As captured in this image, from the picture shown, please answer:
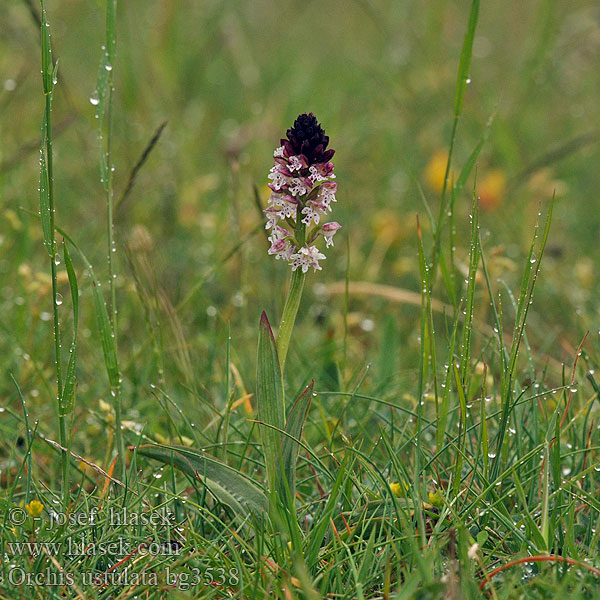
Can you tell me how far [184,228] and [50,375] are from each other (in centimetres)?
145

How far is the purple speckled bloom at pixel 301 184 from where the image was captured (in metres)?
1.36

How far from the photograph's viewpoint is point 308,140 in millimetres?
1364

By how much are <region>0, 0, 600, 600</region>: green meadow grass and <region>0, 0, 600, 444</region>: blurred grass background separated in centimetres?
2

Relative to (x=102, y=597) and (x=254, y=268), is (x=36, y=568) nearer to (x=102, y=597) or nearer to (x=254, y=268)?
(x=102, y=597)

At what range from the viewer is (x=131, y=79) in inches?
147

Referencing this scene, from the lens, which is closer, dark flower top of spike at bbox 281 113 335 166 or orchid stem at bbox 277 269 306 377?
dark flower top of spike at bbox 281 113 335 166

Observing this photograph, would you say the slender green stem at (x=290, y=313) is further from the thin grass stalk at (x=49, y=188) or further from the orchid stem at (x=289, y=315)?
the thin grass stalk at (x=49, y=188)

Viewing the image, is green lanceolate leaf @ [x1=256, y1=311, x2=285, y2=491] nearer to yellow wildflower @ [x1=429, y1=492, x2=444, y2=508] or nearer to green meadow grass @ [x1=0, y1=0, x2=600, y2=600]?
green meadow grass @ [x1=0, y1=0, x2=600, y2=600]

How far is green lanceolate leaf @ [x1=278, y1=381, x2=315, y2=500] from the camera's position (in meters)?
1.41

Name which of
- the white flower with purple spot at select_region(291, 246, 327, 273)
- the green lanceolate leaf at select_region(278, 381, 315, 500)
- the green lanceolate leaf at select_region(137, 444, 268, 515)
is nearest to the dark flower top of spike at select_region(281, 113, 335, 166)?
the white flower with purple spot at select_region(291, 246, 327, 273)

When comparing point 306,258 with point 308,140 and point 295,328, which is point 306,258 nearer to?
point 308,140

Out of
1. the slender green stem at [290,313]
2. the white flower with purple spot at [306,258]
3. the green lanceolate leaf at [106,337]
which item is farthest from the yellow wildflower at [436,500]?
the green lanceolate leaf at [106,337]

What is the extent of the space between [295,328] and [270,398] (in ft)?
4.67

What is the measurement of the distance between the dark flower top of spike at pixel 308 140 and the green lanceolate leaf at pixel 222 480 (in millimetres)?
642
